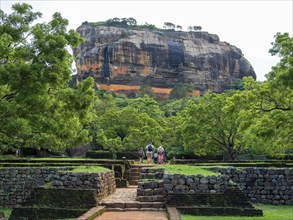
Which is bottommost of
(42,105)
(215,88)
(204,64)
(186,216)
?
(186,216)

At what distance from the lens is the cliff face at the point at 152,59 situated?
10581cm

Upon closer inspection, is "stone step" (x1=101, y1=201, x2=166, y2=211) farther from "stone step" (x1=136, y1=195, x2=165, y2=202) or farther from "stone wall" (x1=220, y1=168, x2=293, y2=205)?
"stone wall" (x1=220, y1=168, x2=293, y2=205)

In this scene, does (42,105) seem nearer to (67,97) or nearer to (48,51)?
(67,97)

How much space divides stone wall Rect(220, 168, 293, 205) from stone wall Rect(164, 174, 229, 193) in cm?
538

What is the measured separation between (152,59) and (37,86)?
98326 mm

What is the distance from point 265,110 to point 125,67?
90166 millimetres

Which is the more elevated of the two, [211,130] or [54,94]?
[54,94]

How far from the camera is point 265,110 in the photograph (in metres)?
18.8

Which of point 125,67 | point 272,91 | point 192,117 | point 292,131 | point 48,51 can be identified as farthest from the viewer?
point 125,67

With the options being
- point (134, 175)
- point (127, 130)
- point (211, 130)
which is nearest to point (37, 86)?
point (134, 175)

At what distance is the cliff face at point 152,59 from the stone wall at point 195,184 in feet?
310

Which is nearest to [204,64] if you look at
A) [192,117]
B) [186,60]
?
[186,60]

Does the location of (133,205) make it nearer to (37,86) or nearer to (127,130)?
(37,86)

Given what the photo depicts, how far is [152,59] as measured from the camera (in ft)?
358
